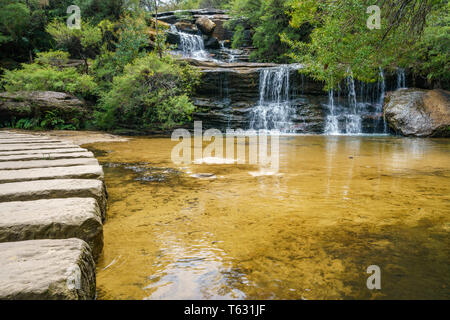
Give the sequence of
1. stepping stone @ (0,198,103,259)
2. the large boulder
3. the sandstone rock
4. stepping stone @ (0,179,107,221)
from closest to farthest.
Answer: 1. stepping stone @ (0,198,103,259)
2. stepping stone @ (0,179,107,221)
3. the large boulder
4. the sandstone rock

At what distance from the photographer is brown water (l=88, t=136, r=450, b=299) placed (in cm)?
131

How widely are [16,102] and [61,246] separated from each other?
12053mm

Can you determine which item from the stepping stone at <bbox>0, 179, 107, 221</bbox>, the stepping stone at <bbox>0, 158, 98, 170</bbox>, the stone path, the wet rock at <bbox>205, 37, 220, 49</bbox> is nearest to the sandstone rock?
the wet rock at <bbox>205, 37, 220, 49</bbox>

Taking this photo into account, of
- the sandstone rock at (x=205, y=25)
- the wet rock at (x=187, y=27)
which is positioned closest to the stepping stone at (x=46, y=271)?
the wet rock at (x=187, y=27)

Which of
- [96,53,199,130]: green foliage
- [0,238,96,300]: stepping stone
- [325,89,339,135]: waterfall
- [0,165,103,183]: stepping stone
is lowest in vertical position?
[0,238,96,300]: stepping stone

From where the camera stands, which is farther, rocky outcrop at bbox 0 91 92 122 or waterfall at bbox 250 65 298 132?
waterfall at bbox 250 65 298 132

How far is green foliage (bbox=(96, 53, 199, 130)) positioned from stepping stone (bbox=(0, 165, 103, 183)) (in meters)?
8.11

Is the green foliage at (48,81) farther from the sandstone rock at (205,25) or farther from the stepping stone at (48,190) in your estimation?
the sandstone rock at (205,25)

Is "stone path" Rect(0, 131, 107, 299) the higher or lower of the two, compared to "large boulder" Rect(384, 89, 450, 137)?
lower

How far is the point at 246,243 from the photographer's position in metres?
1.74

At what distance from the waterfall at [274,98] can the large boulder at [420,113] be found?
13.8ft

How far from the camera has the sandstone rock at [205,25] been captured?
2073 cm

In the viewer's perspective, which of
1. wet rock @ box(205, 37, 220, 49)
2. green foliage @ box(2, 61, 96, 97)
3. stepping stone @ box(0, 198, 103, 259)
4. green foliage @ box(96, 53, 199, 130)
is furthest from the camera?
wet rock @ box(205, 37, 220, 49)

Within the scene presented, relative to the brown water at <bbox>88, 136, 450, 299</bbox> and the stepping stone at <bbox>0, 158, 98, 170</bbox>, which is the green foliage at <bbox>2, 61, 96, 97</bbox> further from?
the stepping stone at <bbox>0, 158, 98, 170</bbox>
